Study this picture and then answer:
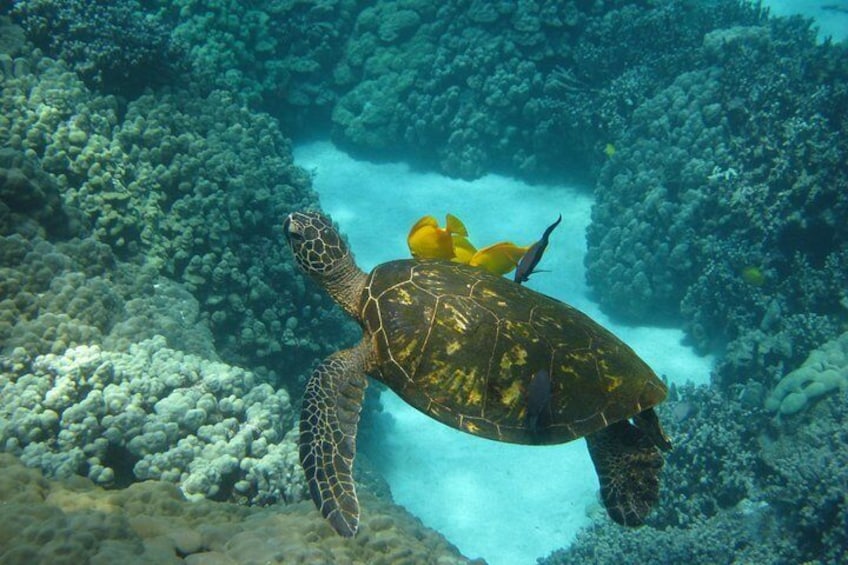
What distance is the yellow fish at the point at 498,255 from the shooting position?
4719mm

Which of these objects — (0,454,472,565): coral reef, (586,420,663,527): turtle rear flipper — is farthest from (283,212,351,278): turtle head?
(586,420,663,527): turtle rear flipper

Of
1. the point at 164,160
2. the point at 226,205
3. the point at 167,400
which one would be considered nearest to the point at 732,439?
the point at 167,400

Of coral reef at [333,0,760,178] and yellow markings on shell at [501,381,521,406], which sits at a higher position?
coral reef at [333,0,760,178]

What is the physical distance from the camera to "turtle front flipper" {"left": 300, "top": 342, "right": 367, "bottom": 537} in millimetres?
3078

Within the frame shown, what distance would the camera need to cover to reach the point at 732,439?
6.09m

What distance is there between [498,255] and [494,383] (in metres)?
1.77

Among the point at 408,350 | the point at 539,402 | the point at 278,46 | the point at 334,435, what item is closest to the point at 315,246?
the point at 408,350

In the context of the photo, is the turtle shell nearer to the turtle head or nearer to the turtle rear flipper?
the turtle rear flipper

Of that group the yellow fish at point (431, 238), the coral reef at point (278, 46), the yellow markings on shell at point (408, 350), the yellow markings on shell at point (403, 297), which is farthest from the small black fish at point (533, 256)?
the coral reef at point (278, 46)

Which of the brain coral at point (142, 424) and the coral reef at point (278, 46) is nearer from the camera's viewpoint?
the brain coral at point (142, 424)

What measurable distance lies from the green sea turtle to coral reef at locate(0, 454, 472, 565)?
0.99 feet

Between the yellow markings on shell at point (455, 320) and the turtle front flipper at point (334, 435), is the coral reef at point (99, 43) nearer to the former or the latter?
the turtle front flipper at point (334, 435)

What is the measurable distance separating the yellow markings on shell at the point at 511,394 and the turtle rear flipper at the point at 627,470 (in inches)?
25.7

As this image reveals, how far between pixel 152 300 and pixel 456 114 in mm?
7635
